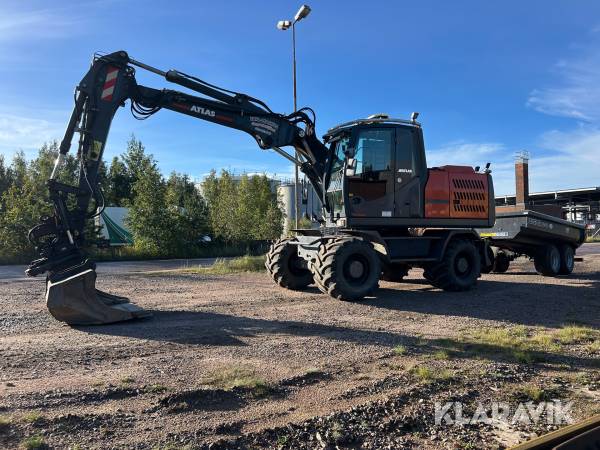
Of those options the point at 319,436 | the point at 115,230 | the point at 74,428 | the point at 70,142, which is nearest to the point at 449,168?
the point at 70,142

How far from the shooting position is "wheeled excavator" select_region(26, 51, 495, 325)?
27.7 feet

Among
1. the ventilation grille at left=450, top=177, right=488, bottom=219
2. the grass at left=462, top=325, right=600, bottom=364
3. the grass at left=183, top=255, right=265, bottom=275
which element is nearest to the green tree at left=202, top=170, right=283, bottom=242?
the grass at left=183, top=255, right=265, bottom=275

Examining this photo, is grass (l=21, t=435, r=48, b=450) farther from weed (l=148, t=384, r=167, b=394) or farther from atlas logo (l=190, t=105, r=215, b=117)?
atlas logo (l=190, t=105, r=215, b=117)

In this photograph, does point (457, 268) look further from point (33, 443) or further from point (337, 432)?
point (33, 443)

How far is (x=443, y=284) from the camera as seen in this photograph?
40.5ft

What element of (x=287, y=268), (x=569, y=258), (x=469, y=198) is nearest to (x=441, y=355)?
(x=287, y=268)

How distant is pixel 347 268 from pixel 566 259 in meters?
10.5

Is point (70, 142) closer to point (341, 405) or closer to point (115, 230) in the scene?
point (341, 405)

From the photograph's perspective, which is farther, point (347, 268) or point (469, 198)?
point (469, 198)

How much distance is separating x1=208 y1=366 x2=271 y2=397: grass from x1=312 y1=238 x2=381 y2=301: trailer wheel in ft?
15.2

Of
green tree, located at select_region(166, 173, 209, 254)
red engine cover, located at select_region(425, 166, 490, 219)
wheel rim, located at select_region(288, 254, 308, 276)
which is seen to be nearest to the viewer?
red engine cover, located at select_region(425, 166, 490, 219)

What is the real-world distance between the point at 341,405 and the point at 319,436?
2.40ft

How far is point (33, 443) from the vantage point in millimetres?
Answer: 3750

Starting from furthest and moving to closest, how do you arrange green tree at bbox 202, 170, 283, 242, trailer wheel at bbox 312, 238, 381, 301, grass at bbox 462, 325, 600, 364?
green tree at bbox 202, 170, 283, 242 → trailer wheel at bbox 312, 238, 381, 301 → grass at bbox 462, 325, 600, 364
